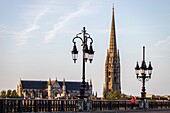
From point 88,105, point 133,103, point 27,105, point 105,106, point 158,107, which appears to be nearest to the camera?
point 27,105

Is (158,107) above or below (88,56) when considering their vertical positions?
below

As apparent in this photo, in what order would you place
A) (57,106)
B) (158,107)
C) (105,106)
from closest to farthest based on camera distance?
1. (57,106)
2. (105,106)
3. (158,107)

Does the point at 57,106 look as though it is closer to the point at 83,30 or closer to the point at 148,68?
the point at 83,30

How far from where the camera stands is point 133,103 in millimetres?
50375

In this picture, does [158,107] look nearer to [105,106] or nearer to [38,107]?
[105,106]

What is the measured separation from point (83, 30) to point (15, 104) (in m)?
9.36

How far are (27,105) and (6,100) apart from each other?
2902mm

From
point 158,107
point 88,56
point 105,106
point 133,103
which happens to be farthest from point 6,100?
point 158,107

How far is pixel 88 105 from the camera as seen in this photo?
41.6 meters

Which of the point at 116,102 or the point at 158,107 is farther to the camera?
the point at 158,107

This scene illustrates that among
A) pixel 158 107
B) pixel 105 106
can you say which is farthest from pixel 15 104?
pixel 158 107

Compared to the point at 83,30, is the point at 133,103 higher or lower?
lower

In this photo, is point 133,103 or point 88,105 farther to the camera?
point 133,103

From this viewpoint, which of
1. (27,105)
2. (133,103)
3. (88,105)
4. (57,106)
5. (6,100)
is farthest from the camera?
(133,103)
